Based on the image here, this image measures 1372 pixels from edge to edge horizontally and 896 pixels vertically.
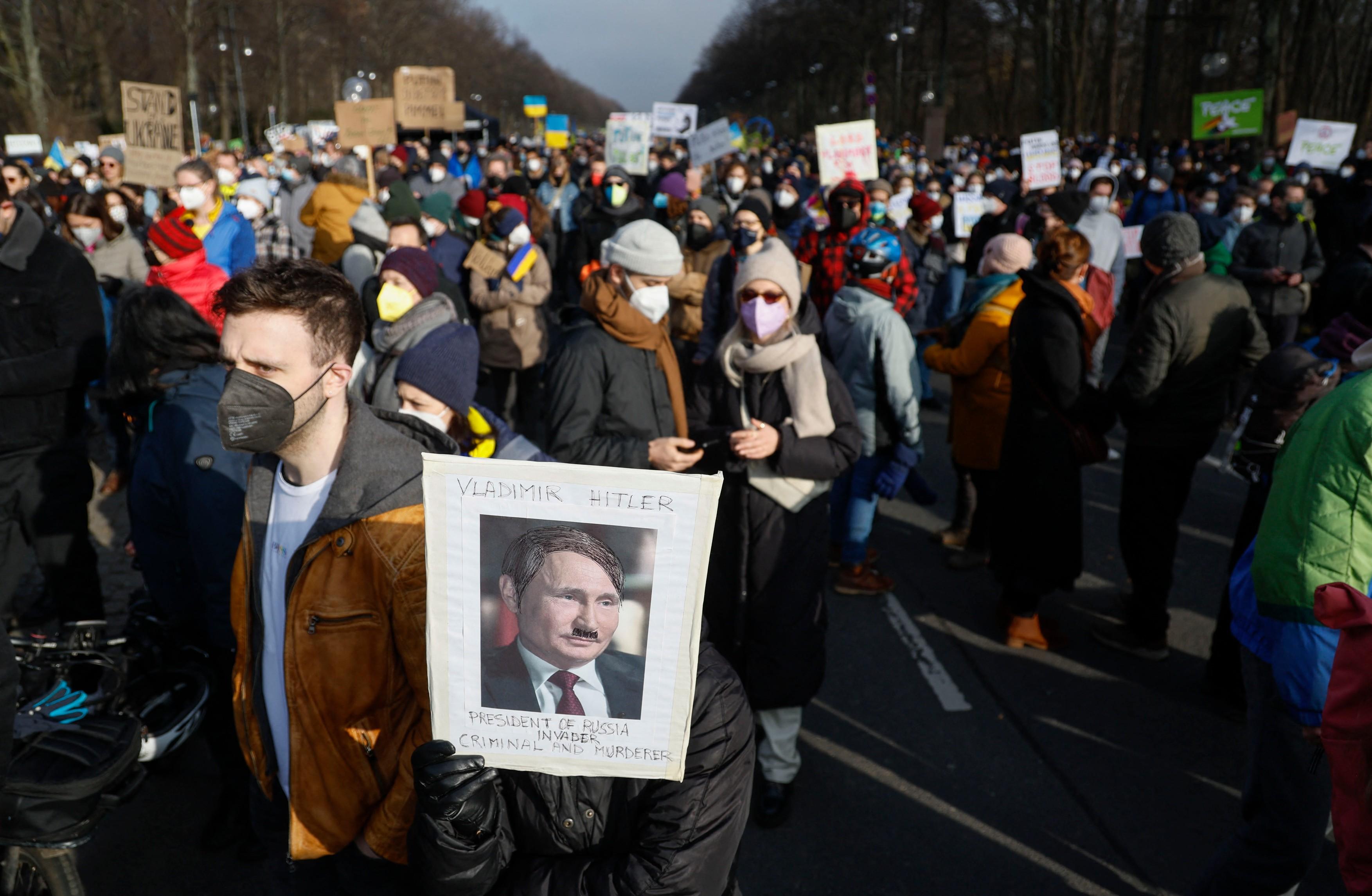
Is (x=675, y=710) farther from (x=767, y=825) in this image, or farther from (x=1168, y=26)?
(x=1168, y=26)

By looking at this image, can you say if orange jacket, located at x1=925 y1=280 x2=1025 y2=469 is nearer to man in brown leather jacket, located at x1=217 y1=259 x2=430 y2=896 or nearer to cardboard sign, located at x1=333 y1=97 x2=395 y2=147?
man in brown leather jacket, located at x1=217 y1=259 x2=430 y2=896

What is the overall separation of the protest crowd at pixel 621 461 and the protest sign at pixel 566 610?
0.24ft

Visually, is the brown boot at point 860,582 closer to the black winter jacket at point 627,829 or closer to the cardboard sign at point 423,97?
the black winter jacket at point 627,829

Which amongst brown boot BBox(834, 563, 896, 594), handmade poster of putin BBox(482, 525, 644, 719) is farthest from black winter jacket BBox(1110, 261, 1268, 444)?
handmade poster of putin BBox(482, 525, 644, 719)

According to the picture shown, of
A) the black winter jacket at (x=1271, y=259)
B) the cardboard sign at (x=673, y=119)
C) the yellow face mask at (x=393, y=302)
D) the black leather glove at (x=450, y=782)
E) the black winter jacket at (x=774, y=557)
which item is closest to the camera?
the black leather glove at (x=450, y=782)

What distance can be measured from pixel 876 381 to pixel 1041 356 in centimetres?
81

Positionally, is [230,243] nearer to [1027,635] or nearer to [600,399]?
[600,399]

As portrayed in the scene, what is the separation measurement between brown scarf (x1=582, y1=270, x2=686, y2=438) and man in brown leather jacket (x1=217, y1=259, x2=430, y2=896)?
1417 mm

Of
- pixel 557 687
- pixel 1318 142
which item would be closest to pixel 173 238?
pixel 557 687

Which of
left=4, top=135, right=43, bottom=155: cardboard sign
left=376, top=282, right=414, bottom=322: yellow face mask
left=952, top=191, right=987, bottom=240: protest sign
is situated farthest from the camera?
left=4, top=135, right=43, bottom=155: cardboard sign

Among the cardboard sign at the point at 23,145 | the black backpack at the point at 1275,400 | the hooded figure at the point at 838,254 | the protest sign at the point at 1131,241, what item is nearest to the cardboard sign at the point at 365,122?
the hooded figure at the point at 838,254

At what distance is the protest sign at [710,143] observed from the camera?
12.1 metres

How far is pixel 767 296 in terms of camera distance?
326cm

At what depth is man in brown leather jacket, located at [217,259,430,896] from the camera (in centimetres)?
174
